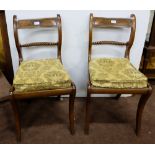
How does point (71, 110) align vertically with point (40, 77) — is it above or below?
below

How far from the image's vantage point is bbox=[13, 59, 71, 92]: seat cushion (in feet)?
4.44

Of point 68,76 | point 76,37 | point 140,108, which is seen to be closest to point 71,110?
point 68,76

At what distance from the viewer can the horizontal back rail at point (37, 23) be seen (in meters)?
1.58

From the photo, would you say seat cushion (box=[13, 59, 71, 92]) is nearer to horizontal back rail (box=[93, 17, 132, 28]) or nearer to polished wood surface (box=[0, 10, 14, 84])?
polished wood surface (box=[0, 10, 14, 84])

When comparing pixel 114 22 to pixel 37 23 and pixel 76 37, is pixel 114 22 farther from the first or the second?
pixel 37 23

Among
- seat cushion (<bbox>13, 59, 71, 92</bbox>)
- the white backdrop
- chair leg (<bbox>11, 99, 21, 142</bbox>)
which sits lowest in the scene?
chair leg (<bbox>11, 99, 21, 142</bbox>)

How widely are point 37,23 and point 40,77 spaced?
457 millimetres

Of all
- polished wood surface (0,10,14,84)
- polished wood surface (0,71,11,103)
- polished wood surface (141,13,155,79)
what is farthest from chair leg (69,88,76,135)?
polished wood surface (141,13,155,79)

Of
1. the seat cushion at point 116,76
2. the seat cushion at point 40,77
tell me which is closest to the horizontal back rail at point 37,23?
the seat cushion at point 40,77

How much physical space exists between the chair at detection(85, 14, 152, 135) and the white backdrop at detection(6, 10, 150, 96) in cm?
8

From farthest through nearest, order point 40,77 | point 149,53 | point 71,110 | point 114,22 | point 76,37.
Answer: point 149,53 → point 76,37 → point 114,22 → point 71,110 → point 40,77

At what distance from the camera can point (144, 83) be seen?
1.42 meters

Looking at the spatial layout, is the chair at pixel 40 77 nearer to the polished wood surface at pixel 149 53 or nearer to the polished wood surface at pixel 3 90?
the polished wood surface at pixel 3 90

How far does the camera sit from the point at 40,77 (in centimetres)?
140
